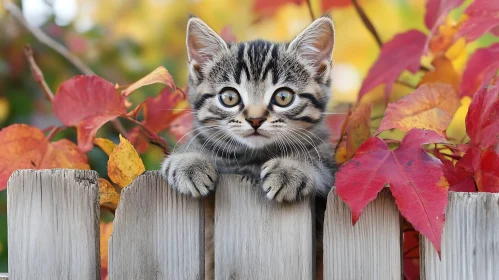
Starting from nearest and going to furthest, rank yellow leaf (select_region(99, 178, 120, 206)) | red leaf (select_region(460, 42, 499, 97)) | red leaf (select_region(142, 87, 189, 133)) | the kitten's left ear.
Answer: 1. yellow leaf (select_region(99, 178, 120, 206))
2. red leaf (select_region(460, 42, 499, 97))
3. red leaf (select_region(142, 87, 189, 133))
4. the kitten's left ear

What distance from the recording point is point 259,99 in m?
1.50

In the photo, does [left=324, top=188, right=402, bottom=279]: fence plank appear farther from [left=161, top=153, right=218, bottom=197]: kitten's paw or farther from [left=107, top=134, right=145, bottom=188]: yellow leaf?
[left=107, top=134, right=145, bottom=188]: yellow leaf

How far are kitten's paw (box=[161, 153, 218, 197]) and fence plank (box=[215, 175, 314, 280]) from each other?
1.6 inches

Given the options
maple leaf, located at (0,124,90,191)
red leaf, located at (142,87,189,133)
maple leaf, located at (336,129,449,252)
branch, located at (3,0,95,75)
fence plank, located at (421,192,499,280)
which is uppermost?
branch, located at (3,0,95,75)

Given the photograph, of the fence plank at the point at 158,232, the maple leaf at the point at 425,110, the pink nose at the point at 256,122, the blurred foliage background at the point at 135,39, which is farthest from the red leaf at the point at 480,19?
the blurred foliage background at the point at 135,39

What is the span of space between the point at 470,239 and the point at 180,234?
0.49 m

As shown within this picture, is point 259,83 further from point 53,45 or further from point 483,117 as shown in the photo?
point 483,117

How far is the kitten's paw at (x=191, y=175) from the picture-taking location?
1.08 metres

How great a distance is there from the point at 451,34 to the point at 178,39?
1610 millimetres

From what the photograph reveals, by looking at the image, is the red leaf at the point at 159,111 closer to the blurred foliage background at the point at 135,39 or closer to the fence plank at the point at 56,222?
the fence plank at the point at 56,222

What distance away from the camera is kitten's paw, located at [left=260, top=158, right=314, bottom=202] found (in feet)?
3.42

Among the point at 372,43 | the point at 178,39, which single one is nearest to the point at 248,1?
the point at 178,39

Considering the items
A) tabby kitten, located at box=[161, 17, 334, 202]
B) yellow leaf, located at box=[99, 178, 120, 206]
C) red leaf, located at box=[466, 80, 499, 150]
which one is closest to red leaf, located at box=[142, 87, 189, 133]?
tabby kitten, located at box=[161, 17, 334, 202]

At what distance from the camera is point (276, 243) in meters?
1.04
